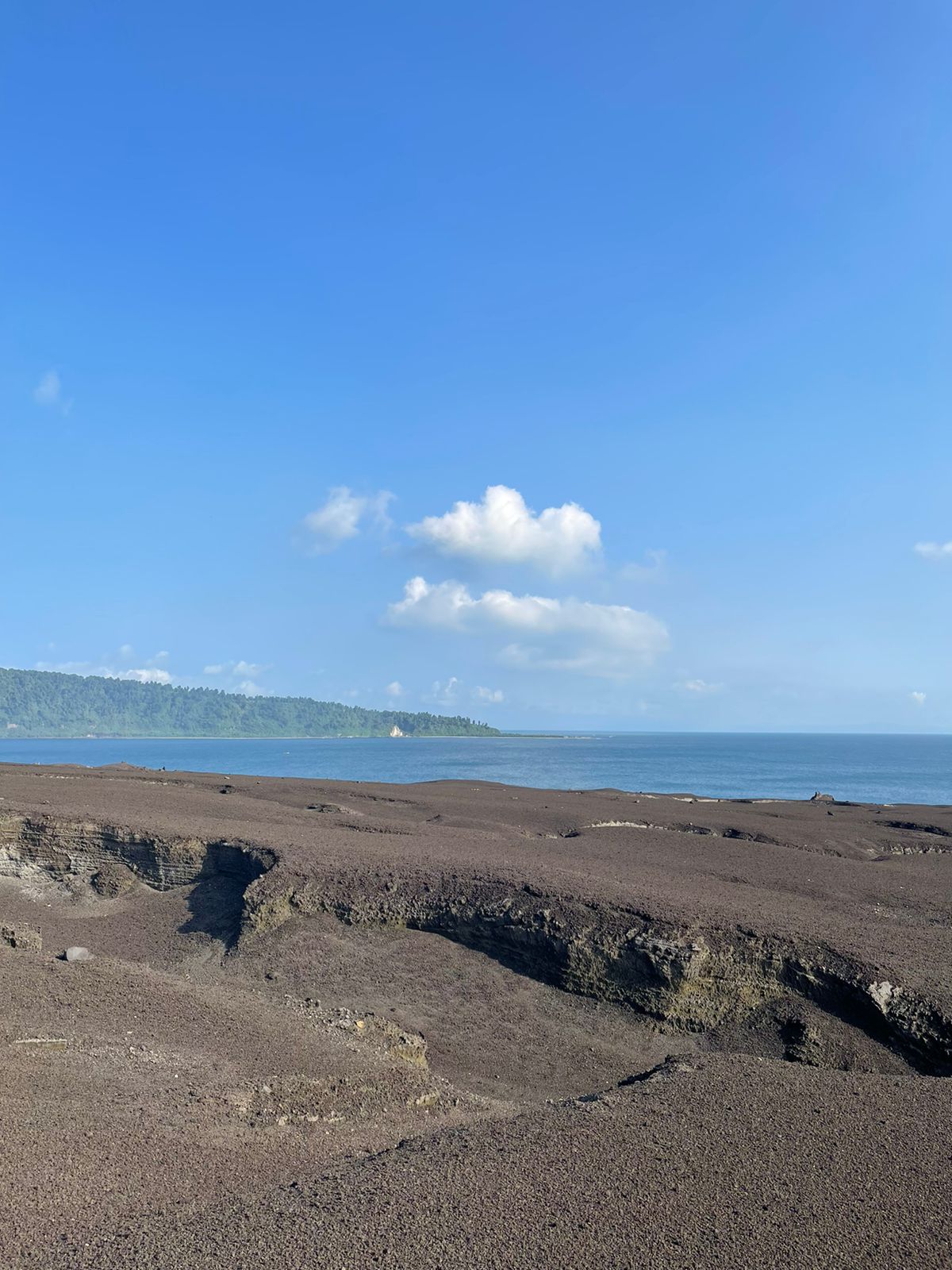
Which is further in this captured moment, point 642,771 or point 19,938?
point 642,771

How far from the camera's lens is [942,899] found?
19.4 metres

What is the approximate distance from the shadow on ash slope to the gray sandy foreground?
5 cm

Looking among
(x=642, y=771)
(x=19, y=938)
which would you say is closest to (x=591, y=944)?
(x=19, y=938)

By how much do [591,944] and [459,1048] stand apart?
10.1 feet

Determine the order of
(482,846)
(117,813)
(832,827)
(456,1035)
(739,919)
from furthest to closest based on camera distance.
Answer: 1. (832,827)
2. (117,813)
3. (482,846)
4. (739,919)
5. (456,1035)

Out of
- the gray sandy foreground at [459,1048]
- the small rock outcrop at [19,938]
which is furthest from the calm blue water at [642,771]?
the small rock outcrop at [19,938]

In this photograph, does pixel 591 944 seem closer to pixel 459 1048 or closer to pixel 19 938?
pixel 459 1048

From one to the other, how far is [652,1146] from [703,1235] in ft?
5.14

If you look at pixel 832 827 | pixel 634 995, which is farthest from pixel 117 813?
pixel 832 827

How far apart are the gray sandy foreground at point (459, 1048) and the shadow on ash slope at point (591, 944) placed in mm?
50

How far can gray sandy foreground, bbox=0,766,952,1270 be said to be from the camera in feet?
22.5

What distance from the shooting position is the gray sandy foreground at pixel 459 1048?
22.5ft

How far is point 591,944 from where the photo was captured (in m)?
15.2

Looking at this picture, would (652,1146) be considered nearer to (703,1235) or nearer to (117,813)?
(703,1235)
